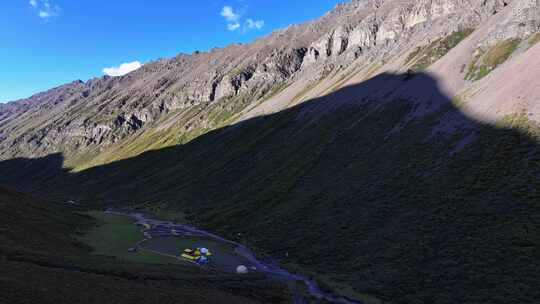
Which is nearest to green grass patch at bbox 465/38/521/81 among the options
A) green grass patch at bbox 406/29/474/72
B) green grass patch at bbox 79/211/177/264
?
green grass patch at bbox 406/29/474/72

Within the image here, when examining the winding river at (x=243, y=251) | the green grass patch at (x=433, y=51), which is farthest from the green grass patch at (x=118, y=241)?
the green grass patch at (x=433, y=51)

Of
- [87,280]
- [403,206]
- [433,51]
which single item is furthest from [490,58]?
[87,280]

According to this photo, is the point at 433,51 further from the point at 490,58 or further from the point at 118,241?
the point at 118,241

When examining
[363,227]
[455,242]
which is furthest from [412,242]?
[363,227]

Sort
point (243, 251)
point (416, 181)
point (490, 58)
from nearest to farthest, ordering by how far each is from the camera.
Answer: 1. point (416, 181)
2. point (243, 251)
3. point (490, 58)

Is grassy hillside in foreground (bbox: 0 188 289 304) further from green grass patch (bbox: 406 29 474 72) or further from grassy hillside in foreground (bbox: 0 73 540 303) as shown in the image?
green grass patch (bbox: 406 29 474 72)

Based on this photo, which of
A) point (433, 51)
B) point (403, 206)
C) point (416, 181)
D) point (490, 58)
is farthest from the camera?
point (433, 51)

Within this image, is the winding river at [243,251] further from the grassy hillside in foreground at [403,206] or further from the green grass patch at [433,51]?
the green grass patch at [433,51]
